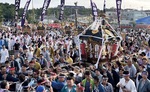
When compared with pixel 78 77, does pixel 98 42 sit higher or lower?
higher

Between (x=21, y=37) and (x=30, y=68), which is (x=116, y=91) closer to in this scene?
(x=30, y=68)

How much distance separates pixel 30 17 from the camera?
10444 cm

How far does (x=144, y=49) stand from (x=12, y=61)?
20.5 ft

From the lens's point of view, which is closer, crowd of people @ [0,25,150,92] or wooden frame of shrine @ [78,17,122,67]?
crowd of people @ [0,25,150,92]

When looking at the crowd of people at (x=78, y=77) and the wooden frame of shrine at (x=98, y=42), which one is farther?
the wooden frame of shrine at (x=98, y=42)

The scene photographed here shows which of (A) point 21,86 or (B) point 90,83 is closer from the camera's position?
(B) point 90,83

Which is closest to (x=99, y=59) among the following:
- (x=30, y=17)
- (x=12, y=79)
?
(x=12, y=79)

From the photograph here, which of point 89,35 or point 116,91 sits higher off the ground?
point 89,35

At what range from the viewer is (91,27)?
13664 millimetres

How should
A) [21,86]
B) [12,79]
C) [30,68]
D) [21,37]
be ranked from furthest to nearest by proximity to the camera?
[21,37] → [30,68] → [12,79] → [21,86]

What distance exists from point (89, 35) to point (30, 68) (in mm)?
2928

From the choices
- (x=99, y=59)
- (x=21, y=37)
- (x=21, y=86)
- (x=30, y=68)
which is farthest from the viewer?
(x=21, y=37)

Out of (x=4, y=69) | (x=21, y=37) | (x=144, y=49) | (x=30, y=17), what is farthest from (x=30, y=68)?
(x=30, y=17)

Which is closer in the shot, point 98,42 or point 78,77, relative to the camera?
point 78,77
